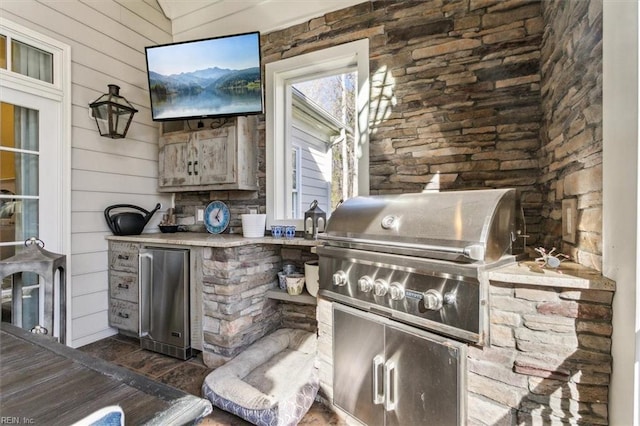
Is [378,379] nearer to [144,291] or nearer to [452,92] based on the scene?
[452,92]

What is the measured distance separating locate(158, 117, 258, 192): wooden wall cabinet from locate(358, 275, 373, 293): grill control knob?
160 centimetres

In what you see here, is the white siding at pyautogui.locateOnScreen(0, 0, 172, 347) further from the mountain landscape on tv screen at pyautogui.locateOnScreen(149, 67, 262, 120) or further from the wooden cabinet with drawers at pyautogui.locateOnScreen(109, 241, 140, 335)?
the mountain landscape on tv screen at pyautogui.locateOnScreen(149, 67, 262, 120)

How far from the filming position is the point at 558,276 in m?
1.10

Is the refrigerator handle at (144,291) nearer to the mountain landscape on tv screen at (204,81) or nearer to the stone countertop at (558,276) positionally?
the mountain landscape on tv screen at (204,81)

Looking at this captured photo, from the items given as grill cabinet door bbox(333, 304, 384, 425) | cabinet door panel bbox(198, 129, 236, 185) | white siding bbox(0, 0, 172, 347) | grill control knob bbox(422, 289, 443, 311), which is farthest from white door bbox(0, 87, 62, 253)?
grill control knob bbox(422, 289, 443, 311)

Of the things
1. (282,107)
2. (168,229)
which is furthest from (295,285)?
(282,107)

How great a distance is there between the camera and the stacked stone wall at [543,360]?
41.9 inches

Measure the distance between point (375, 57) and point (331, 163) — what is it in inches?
56.4

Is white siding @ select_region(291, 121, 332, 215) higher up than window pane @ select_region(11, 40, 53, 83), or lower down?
lower down

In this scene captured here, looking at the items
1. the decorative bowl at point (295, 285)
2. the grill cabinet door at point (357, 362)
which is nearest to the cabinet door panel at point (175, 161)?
the decorative bowl at point (295, 285)

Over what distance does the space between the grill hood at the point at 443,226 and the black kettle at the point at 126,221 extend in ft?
7.22

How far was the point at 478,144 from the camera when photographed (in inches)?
79.3

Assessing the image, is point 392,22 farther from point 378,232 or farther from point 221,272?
point 221,272

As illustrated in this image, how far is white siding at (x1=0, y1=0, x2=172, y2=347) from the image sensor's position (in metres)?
2.50
